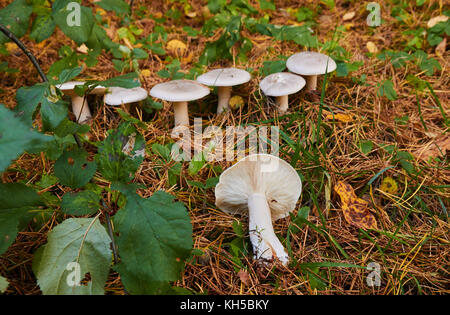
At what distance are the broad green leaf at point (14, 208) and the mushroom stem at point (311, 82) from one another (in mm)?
2170

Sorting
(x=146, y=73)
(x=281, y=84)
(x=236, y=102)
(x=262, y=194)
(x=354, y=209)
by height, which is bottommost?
(x=354, y=209)

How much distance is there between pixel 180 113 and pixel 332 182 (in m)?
1.23

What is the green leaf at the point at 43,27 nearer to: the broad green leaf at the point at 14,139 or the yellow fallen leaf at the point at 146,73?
the broad green leaf at the point at 14,139

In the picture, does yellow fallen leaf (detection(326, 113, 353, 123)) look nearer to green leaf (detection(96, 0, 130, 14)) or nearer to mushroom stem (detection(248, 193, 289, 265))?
mushroom stem (detection(248, 193, 289, 265))

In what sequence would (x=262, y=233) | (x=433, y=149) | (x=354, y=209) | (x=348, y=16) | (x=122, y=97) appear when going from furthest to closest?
(x=348, y=16) < (x=122, y=97) < (x=433, y=149) < (x=354, y=209) < (x=262, y=233)

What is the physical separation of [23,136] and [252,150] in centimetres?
157

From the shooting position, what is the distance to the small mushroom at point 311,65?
2.54 meters

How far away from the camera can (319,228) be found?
72.4 inches

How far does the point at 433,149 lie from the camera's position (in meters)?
2.36

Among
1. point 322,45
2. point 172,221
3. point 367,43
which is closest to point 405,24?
point 367,43

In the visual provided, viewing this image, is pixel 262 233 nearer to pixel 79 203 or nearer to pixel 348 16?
pixel 79 203

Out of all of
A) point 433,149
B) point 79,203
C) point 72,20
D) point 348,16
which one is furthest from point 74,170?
point 348,16
